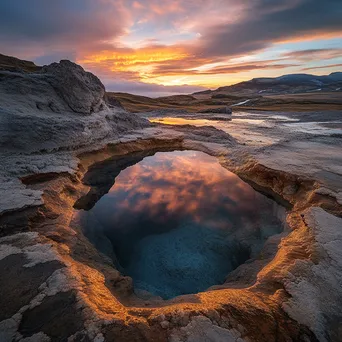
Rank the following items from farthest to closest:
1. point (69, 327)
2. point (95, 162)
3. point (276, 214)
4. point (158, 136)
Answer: point (158, 136)
point (95, 162)
point (276, 214)
point (69, 327)

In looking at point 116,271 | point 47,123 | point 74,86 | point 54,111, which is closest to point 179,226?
point 116,271

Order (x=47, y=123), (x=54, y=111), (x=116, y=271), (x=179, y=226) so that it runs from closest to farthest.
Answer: (x=116, y=271)
(x=179, y=226)
(x=47, y=123)
(x=54, y=111)

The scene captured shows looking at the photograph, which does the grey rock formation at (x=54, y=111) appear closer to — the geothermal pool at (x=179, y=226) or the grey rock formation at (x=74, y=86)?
the grey rock formation at (x=74, y=86)

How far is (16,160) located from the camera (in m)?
6.74

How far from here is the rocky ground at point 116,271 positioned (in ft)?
8.17

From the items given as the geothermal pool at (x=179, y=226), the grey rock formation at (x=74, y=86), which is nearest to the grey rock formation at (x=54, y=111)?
the grey rock formation at (x=74, y=86)

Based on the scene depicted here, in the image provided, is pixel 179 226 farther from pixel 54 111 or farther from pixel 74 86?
pixel 74 86

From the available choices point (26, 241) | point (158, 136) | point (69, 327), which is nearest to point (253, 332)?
point (69, 327)

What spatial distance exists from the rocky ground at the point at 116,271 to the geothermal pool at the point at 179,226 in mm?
481

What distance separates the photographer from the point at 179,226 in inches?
233

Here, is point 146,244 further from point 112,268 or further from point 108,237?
point 112,268

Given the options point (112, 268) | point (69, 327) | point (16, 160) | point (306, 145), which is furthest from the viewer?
point (306, 145)

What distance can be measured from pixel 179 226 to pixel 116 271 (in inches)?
90.5

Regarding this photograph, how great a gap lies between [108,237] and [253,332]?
3.73 meters
